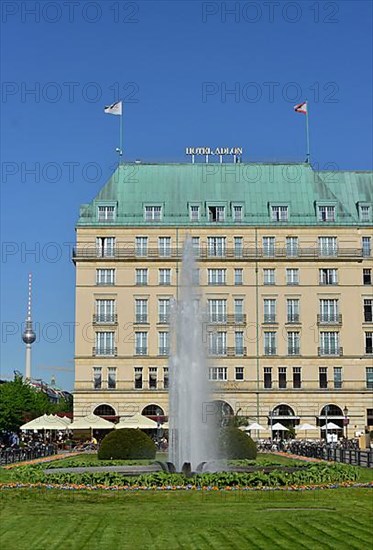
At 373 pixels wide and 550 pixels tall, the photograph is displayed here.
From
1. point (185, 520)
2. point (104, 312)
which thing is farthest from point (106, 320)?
point (185, 520)

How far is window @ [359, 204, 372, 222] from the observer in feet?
334

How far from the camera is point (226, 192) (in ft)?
335

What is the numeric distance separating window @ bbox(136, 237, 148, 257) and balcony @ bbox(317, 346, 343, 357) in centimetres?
2116

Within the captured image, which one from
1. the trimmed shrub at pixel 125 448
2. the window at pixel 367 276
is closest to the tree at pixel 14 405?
the window at pixel 367 276

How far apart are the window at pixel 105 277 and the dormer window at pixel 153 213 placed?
7.03 m

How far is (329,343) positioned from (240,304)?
33.7ft

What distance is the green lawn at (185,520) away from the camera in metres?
21.3

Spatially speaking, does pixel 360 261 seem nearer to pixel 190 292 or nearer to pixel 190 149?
pixel 190 149

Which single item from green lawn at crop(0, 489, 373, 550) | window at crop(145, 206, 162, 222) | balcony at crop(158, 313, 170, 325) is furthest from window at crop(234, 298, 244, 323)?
green lawn at crop(0, 489, 373, 550)

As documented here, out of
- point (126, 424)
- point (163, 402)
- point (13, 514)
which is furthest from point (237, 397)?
point (13, 514)

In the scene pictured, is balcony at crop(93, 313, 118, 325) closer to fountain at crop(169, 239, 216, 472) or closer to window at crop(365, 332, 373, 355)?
window at crop(365, 332, 373, 355)

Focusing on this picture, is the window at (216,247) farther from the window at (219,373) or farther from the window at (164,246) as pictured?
the window at (219,373)

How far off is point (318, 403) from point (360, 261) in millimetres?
15865

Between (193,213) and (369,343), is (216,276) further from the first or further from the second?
(369,343)
